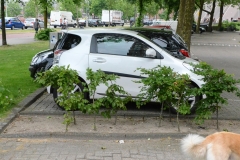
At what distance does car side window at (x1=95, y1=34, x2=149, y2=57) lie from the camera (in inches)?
253

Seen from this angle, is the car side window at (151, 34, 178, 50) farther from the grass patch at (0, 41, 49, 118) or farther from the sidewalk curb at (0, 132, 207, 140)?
the grass patch at (0, 41, 49, 118)

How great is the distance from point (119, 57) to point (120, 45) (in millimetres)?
318

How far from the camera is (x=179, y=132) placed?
5523 mm

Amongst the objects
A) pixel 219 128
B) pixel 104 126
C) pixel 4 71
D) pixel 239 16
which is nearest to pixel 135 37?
pixel 104 126

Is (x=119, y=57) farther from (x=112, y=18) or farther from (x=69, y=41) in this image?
(x=112, y=18)

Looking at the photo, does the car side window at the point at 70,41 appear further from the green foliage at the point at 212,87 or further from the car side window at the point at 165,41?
the green foliage at the point at 212,87

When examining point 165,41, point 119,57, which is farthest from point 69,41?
point 165,41

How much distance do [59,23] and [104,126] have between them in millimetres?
48727

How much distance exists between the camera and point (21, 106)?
6598 millimetres

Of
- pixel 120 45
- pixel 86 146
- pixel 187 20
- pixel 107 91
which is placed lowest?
pixel 86 146

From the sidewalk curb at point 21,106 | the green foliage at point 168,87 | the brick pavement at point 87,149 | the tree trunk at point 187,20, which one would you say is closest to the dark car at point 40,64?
the sidewalk curb at point 21,106

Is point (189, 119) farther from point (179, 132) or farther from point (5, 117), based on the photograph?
point (5, 117)

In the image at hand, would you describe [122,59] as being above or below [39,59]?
above

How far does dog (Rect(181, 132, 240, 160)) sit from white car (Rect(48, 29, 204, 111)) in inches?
104
